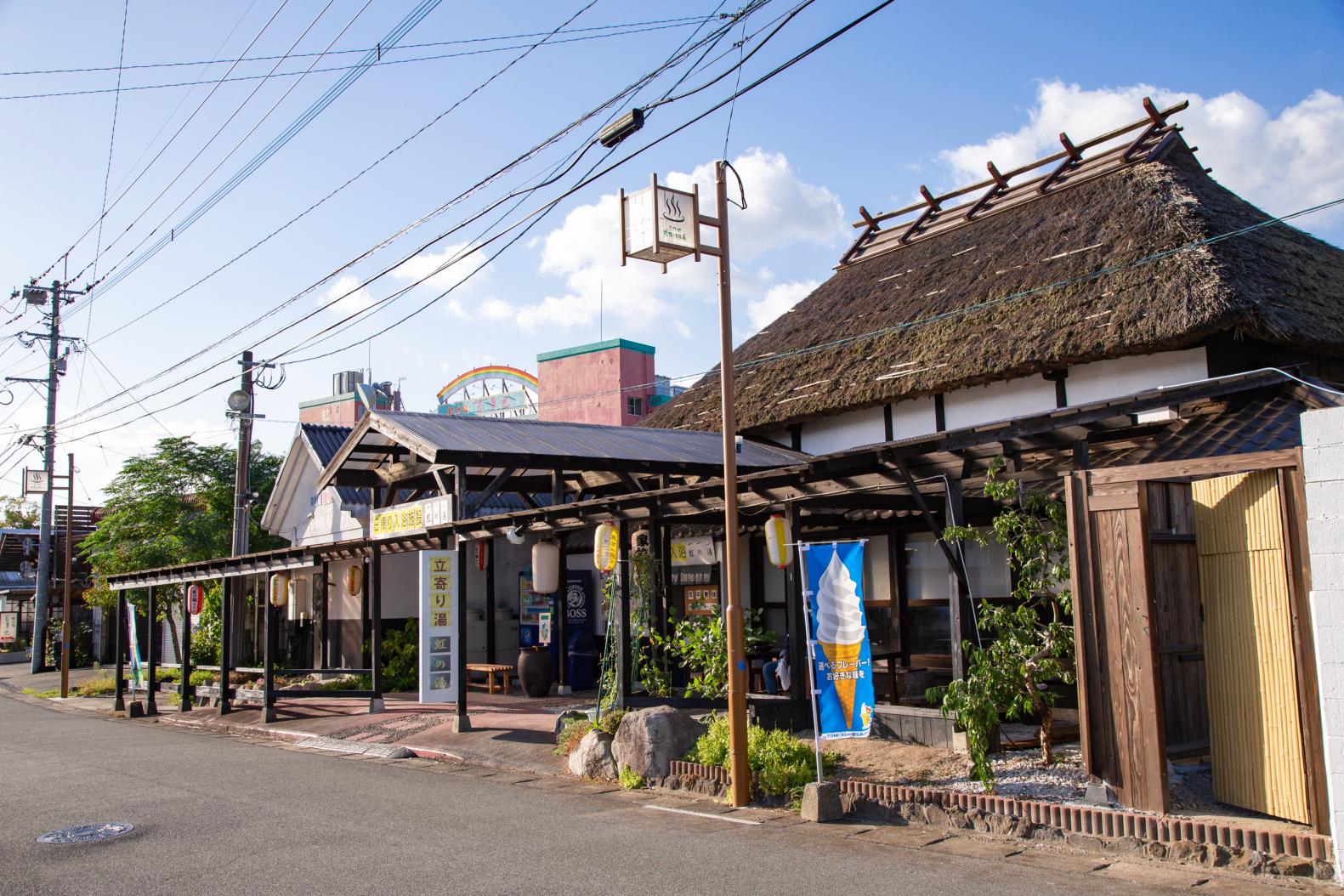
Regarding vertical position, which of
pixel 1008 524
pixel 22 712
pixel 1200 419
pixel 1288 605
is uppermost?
pixel 1200 419

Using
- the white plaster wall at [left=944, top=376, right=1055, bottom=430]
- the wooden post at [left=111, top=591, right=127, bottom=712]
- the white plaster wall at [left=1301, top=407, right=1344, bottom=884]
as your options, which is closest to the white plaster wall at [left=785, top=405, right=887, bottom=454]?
the white plaster wall at [left=944, top=376, right=1055, bottom=430]

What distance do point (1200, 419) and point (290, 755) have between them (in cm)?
1190

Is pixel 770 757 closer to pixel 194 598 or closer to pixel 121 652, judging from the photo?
pixel 194 598

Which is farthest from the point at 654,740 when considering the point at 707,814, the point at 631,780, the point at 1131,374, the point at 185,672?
the point at 185,672

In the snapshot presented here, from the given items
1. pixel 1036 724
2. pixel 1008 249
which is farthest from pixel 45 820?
pixel 1008 249

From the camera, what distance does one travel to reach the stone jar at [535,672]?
17.9 m

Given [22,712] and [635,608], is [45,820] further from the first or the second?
[22,712]

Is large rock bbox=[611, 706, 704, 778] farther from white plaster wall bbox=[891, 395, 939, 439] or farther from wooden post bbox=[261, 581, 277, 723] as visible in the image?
wooden post bbox=[261, 581, 277, 723]

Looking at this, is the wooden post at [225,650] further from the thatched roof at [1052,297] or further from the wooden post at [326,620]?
the thatched roof at [1052,297]

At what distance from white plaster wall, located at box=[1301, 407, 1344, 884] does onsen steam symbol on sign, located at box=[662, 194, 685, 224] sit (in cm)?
532

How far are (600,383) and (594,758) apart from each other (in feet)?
115

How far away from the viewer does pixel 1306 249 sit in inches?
557

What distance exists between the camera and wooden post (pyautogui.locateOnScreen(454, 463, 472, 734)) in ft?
46.4

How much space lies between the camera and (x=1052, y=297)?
542 inches
